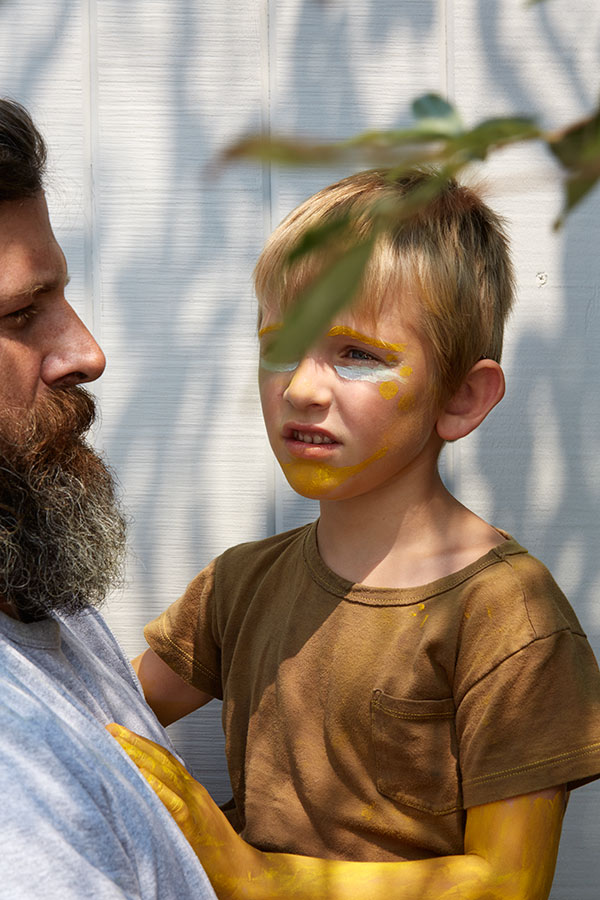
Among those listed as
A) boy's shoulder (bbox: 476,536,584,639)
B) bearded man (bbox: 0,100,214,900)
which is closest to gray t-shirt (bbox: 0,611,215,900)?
bearded man (bbox: 0,100,214,900)

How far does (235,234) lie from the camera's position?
163 cm

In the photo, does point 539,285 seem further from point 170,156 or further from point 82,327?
point 82,327

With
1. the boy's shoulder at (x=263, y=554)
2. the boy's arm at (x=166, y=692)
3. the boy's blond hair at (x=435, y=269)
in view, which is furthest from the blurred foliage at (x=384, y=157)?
the boy's arm at (x=166, y=692)

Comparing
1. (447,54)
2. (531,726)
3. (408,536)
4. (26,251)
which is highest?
(447,54)

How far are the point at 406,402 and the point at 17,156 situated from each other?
21.6 inches

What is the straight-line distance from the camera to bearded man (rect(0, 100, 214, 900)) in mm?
879

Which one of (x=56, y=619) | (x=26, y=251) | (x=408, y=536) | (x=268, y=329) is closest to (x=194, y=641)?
(x=56, y=619)

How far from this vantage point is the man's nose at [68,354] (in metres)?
Answer: 1.19

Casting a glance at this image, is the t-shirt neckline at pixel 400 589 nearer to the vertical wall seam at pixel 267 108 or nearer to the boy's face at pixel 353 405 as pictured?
the boy's face at pixel 353 405

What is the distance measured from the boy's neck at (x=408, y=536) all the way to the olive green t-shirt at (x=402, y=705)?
0.02 metres

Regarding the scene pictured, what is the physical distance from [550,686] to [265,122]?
1.00 m

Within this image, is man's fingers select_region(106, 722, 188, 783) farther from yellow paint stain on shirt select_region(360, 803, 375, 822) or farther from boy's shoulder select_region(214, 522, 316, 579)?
boy's shoulder select_region(214, 522, 316, 579)

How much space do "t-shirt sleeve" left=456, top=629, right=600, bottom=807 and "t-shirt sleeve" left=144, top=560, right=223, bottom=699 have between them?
1.52 feet

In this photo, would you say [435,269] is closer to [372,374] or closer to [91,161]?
[372,374]
